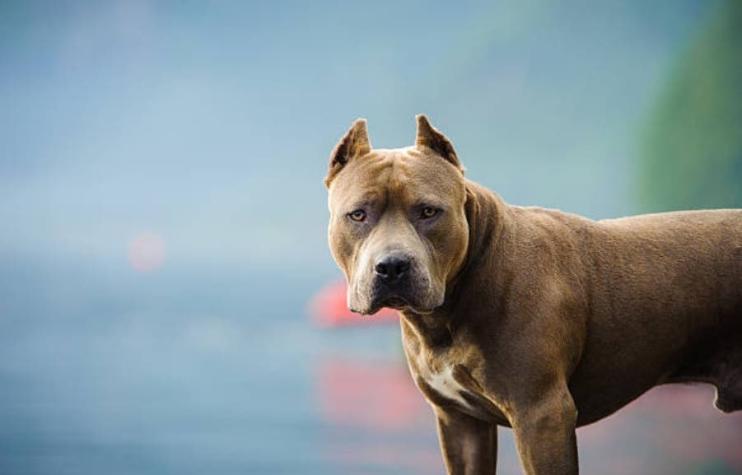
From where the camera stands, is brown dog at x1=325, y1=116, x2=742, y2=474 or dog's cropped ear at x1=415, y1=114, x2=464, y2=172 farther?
dog's cropped ear at x1=415, y1=114, x2=464, y2=172

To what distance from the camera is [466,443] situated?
16.3ft

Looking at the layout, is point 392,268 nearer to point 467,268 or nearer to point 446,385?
point 467,268

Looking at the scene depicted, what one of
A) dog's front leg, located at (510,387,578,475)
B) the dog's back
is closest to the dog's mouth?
dog's front leg, located at (510,387,578,475)

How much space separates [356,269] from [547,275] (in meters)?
0.79

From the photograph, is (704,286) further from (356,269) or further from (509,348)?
(356,269)

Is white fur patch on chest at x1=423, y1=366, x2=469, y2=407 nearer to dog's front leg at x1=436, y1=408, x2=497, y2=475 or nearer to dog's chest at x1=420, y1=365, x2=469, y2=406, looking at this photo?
dog's chest at x1=420, y1=365, x2=469, y2=406

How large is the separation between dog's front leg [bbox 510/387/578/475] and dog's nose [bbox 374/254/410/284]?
0.74 metres

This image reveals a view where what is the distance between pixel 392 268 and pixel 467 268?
0.52 m

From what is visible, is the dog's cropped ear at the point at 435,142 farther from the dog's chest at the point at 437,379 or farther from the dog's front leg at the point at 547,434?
the dog's front leg at the point at 547,434

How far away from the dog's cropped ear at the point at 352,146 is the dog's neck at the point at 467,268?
43 centimetres

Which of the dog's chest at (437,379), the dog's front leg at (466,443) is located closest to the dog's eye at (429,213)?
the dog's chest at (437,379)

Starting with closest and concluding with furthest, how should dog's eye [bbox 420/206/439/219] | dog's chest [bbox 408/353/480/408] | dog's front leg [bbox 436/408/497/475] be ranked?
1. dog's eye [bbox 420/206/439/219]
2. dog's chest [bbox 408/353/480/408]
3. dog's front leg [bbox 436/408/497/475]

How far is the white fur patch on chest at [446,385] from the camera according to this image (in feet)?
15.0

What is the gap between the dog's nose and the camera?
13.4ft
